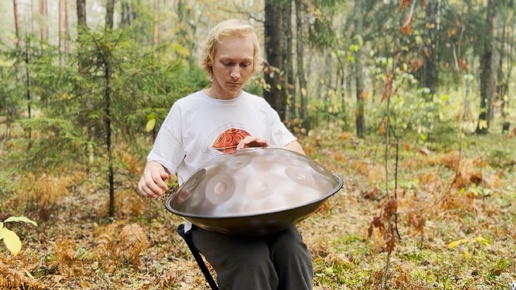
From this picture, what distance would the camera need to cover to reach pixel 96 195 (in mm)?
6336

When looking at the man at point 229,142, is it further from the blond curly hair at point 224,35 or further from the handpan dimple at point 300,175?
the handpan dimple at point 300,175

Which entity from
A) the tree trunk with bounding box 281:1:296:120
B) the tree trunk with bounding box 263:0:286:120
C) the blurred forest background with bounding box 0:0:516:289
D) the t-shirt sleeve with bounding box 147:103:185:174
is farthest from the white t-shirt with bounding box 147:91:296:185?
the tree trunk with bounding box 281:1:296:120

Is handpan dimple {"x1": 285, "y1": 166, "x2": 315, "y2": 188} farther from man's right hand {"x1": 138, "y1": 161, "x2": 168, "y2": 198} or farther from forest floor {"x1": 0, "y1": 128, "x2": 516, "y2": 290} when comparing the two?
forest floor {"x1": 0, "y1": 128, "x2": 516, "y2": 290}

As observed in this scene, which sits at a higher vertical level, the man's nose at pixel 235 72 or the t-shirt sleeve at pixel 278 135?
the man's nose at pixel 235 72

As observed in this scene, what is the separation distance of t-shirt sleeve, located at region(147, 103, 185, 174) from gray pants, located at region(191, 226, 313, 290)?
1.34ft

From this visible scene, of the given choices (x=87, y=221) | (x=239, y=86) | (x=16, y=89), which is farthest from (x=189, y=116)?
(x=16, y=89)

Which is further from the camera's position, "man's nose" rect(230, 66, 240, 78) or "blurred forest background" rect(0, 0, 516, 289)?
"blurred forest background" rect(0, 0, 516, 289)

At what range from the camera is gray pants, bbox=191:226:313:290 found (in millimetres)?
1700

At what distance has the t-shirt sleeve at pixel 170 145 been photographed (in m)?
2.09

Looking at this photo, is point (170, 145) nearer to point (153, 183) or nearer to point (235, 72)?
point (153, 183)

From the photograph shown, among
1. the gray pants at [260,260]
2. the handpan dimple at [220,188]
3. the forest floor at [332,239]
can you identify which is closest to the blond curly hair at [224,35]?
the handpan dimple at [220,188]

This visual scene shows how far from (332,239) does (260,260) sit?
2756 mm

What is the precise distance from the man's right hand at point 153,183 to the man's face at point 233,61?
1.68 feet

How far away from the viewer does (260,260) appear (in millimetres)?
1715
